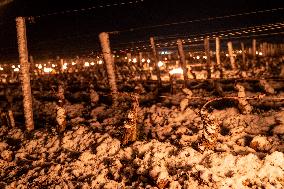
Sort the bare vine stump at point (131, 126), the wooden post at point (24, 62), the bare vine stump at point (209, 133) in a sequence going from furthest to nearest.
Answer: the wooden post at point (24, 62) < the bare vine stump at point (131, 126) < the bare vine stump at point (209, 133)

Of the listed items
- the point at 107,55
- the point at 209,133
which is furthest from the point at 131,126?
the point at 107,55

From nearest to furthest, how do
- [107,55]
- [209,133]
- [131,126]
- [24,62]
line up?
[209,133] → [131,126] → [24,62] → [107,55]

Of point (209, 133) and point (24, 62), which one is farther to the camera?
point (24, 62)

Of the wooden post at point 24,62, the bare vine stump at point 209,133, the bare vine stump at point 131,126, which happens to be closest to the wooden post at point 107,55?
the wooden post at point 24,62

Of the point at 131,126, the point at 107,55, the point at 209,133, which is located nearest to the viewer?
the point at 209,133

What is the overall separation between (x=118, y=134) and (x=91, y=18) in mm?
29438

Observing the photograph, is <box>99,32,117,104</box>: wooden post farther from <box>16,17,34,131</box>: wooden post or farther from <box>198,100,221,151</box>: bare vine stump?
<box>198,100,221,151</box>: bare vine stump

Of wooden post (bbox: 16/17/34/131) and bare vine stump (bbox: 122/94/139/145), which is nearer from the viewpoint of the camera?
bare vine stump (bbox: 122/94/139/145)

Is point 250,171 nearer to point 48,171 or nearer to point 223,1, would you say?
point 48,171

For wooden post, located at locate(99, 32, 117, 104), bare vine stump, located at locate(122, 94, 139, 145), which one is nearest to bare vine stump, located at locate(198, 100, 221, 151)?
bare vine stump, located at locate(122, 94, 139, 145)

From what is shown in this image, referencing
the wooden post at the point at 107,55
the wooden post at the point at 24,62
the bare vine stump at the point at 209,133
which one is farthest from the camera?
the wooden post at the point at 107,55

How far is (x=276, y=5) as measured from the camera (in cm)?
4628

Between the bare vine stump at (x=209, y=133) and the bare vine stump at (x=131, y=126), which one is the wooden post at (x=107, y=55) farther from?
the bare vine stump at (x=209, y=133)

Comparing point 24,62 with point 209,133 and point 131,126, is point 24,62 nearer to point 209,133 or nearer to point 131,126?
point 131,126
